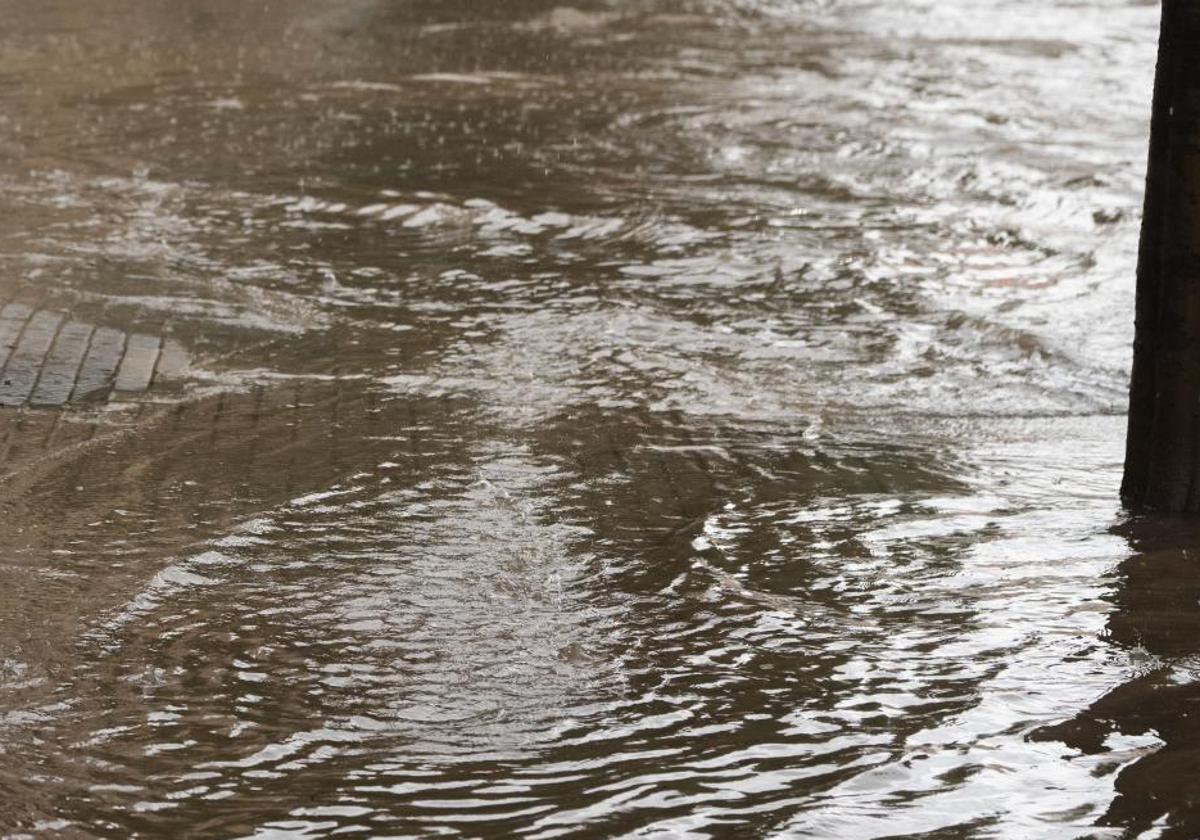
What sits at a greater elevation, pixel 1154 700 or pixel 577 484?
pixel 577 484

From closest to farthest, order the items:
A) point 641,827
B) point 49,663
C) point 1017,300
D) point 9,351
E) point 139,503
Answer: point 641,827, point 49,663, point 139,503, point 9,351, point 1017,300

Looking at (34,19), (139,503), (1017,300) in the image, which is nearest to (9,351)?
(139,503)

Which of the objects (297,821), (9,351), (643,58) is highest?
(643,58)

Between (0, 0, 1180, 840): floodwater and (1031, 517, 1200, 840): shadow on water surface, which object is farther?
(0, 0, 1180, 840): floodwater

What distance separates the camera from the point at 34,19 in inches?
672

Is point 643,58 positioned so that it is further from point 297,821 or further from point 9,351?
point 297,821

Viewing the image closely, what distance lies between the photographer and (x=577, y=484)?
5.82 metres

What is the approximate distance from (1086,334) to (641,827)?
4.93 meters

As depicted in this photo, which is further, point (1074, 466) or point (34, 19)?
point (34, 19)

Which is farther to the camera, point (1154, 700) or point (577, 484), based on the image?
point (577, 484)

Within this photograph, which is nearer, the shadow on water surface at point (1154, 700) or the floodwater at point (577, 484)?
the shadow on water surface at point (1154, 700)

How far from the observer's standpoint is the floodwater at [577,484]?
3.96 m

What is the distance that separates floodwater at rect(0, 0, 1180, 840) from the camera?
3.96m

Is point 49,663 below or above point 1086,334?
below
